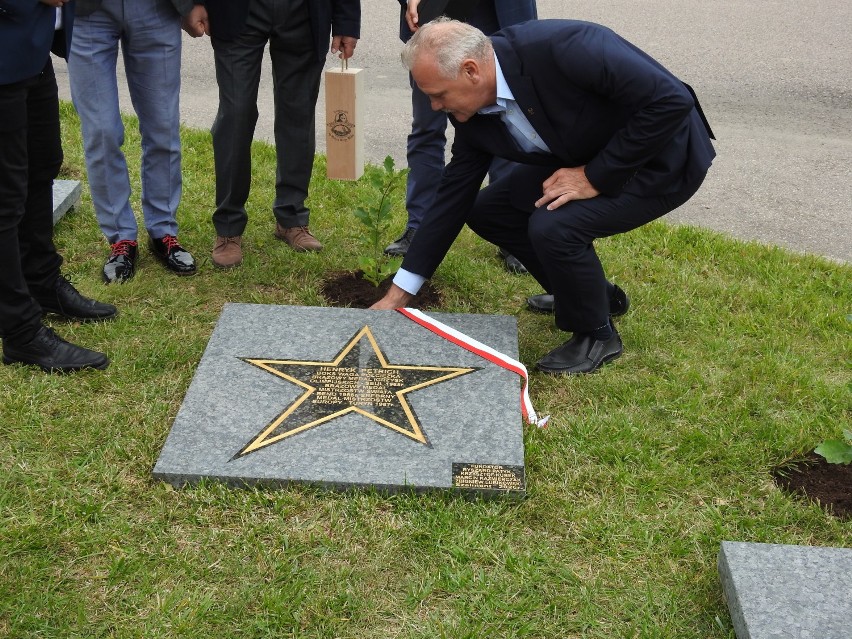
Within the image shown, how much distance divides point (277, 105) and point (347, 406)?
1.78m

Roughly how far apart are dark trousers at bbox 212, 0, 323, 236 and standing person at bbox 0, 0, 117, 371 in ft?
2.49

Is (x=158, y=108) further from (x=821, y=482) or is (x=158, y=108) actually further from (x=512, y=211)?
(x=821, y=482)

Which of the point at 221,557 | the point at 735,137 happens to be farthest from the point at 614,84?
the point at 735,137

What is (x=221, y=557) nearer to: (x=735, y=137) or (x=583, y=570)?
(x=583, y=570)

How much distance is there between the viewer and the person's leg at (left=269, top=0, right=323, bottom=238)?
165 inches

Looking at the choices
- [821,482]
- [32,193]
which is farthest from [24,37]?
[821,482]

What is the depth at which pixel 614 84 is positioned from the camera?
327 cm

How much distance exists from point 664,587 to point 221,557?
1.30 metres

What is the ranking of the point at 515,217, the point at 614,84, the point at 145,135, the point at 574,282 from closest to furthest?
the point at 614,84
the point at 574,282
the point at 515,217
the point at 145,135

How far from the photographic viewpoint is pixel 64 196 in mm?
4840

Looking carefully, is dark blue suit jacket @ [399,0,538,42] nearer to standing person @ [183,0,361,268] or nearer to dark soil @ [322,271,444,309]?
standing person @ [183,0,361,268]

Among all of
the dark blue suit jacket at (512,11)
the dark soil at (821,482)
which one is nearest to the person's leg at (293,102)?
the dark blue suit jacket at (512,11)

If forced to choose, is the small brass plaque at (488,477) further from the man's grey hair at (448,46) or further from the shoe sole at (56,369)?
the shoe sole at (56,369)

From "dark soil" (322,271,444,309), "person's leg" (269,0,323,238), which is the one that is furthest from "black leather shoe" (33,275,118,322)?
"person's leg" (269,0,323,238)
